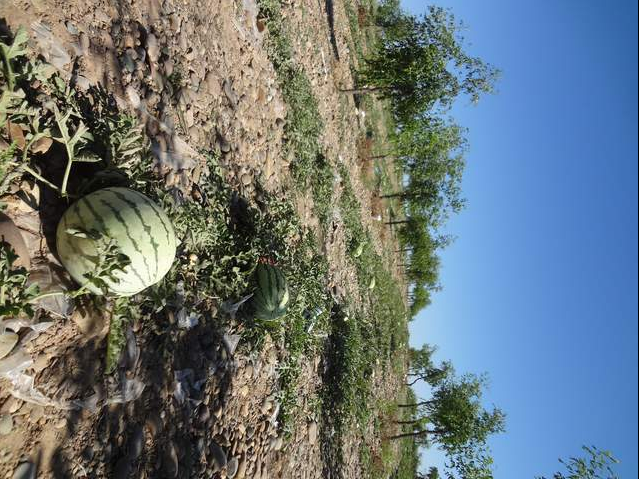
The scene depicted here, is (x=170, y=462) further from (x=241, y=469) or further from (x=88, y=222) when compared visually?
(x=88, y=222)

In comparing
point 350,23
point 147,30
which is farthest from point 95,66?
point 350,23

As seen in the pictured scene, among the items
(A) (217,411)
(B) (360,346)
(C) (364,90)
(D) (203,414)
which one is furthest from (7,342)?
(C) (364,90)

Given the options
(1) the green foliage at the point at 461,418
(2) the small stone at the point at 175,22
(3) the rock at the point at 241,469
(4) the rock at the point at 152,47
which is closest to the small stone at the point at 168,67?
(4) the rock at the point at 152,47

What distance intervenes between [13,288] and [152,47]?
311cm

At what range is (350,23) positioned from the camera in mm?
16984

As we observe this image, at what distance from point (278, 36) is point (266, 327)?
565 centimetres

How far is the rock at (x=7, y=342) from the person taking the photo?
271 centimetres

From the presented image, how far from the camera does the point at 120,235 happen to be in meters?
3.20

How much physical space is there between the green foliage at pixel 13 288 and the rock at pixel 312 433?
553cm

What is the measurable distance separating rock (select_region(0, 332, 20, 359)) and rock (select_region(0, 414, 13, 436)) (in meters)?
0.38

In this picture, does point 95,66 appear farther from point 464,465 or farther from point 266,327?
point 464,465

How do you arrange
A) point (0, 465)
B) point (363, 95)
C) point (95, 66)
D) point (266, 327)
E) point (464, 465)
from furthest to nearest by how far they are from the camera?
point (363, 95), point (464, 465), point (266, 327), point (95, 66), point (0, 465)

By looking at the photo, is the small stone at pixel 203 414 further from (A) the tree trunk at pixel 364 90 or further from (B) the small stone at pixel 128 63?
(A) the tree trunk at pixel 364 90

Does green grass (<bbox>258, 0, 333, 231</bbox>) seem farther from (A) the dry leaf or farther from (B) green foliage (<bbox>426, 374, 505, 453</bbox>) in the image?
(B) green foliage (<bbox>426, 374, 505, 453</bbox>)
